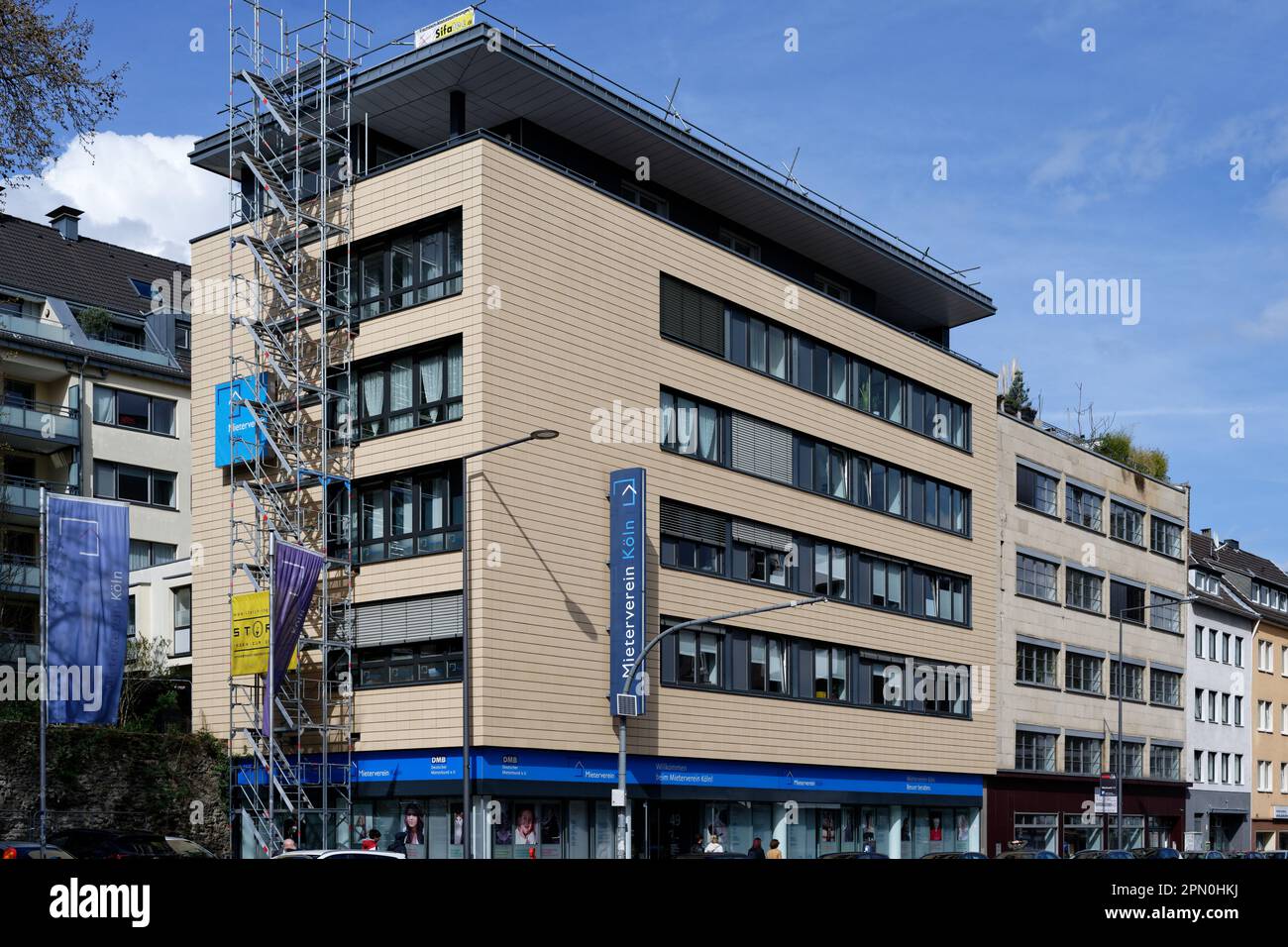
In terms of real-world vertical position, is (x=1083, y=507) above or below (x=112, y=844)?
above

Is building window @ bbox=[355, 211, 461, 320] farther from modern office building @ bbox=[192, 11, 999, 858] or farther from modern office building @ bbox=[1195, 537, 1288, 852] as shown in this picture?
modern office building @ bbox=[1195, 537, 1288, 852]

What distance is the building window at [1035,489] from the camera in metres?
60.3

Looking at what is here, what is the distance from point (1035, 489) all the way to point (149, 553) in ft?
117

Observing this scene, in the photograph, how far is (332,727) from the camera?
3812 centimetres

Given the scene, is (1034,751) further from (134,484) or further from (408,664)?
(134,484)

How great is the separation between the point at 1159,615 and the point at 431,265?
46.1 meters

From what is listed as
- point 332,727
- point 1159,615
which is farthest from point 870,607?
point 1159,615

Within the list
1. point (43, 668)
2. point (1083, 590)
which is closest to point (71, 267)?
point (43, 668)

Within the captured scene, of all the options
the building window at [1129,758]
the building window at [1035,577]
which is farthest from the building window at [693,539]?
the building window at [1129,758]

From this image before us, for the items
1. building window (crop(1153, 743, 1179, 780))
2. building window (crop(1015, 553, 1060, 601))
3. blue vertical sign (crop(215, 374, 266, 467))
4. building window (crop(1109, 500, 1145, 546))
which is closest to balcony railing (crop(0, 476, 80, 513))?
blue vertical sign (crop(215, 374, 266, 467))

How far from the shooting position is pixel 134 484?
61531 millimetres

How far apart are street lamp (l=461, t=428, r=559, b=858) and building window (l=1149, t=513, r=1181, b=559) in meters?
45.6

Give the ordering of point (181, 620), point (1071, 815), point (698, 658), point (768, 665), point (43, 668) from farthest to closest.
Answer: point (1071, 815), point (181, 620), point (768, 665), point (698, 658), point (43, 668)
